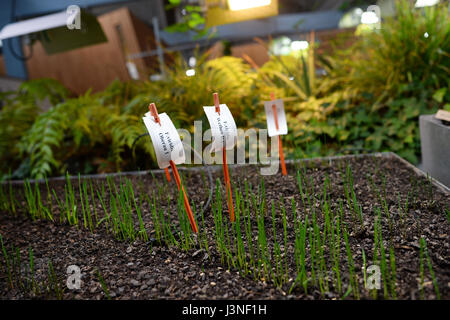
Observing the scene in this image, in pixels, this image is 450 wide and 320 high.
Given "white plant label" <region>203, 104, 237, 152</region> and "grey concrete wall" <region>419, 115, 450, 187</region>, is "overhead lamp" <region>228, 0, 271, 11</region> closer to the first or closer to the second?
"grey concrete wall" <region>419, 115, 450, 187</region>

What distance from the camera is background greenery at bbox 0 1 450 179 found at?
1948mm

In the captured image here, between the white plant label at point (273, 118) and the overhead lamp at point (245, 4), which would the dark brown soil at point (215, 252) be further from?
the overhead lamp at point (245, 4)

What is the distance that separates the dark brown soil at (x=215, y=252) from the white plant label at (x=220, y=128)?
241 millimetres

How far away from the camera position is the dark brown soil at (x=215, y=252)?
0.79 metres

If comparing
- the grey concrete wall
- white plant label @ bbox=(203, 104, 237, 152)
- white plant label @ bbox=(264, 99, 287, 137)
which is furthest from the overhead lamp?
white plant label @ bbox=(203, 104, 237, 152)

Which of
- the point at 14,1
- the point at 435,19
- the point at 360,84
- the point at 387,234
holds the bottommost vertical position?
the point at 387,234

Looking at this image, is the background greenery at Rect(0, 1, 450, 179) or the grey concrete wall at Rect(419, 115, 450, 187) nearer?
the grey concrete wall at Rect(419, 115, 450, 187)

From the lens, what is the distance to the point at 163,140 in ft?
3.00

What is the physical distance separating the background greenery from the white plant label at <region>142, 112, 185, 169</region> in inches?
33.4

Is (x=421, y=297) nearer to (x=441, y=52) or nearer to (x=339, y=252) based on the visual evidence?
(x=339, y=252)

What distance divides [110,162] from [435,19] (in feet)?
6.70

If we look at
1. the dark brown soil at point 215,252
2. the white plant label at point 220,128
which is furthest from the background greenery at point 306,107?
the white plant label at point 220,128
